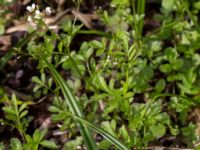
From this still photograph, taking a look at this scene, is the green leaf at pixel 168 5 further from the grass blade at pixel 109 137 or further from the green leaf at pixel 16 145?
the green leaf at pixel 16 145

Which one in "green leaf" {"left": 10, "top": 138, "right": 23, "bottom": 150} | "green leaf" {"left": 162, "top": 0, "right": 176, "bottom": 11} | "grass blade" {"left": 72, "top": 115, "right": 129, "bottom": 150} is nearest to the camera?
"grass blade" {"left": 72, "top": 115, "right": 129, "bottom": 150}

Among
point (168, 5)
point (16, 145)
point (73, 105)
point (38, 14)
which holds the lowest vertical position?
point (16, 145)

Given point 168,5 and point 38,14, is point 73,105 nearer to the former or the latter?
point 38,14

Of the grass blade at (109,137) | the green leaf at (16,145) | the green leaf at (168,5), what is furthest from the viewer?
the green leaf at (168,5)

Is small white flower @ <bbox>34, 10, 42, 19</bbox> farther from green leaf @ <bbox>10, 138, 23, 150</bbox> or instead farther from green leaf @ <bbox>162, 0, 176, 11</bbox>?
green leaf @ <bbox>162, 0, 176, 11</bbox>

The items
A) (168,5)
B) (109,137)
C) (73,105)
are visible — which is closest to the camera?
(109,137)

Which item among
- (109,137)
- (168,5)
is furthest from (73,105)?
(168,5)

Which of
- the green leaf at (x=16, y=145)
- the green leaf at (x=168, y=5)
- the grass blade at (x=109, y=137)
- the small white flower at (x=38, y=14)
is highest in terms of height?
the small white flower at (x=38, y=14)

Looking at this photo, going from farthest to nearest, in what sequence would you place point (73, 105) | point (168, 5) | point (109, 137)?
point (168, 5) → point (73, 105) → point (109, 137)

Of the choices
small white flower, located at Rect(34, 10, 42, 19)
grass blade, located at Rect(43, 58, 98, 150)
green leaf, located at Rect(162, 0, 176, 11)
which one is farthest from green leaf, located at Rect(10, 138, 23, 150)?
green leaf, located at Rect(162, 0, 176, 11)

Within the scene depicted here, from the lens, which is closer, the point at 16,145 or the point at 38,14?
the point at 38,14

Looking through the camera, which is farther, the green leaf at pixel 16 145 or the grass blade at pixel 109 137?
the green leaf at pixel 16 145

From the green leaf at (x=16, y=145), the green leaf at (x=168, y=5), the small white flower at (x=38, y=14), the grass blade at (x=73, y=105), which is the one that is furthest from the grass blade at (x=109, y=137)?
the green leaf at (x=168, y=5)
